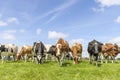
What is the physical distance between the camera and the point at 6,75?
29.5 meters

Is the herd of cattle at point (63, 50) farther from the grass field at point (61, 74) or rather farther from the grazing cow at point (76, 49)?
the grass field at point (61, 74)

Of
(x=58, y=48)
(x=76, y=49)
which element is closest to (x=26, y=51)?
(x=76, y=49)

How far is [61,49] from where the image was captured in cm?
3953

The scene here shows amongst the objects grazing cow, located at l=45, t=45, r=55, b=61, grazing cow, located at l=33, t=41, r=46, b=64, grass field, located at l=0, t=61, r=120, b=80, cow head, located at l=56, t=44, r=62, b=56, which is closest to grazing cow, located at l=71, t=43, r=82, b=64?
grazing cow, located at l=45, t=45, r=55, b=61

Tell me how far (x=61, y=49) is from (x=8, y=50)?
14.1m

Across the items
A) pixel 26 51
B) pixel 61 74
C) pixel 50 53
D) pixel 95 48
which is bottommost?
pixel 61 74

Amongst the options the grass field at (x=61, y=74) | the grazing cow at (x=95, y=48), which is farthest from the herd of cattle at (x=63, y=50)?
the grass field at (x=61, y=74)

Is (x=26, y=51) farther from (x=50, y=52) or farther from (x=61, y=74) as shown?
(x=61, y=74)

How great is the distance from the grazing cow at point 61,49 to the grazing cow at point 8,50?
10.8 metres

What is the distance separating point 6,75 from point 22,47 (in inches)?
833

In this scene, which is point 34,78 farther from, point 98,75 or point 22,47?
point 22,47

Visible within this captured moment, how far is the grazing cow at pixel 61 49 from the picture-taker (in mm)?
38812

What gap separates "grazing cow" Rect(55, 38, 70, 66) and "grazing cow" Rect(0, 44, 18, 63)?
10.8 m

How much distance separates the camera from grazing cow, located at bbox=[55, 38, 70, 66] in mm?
38812
